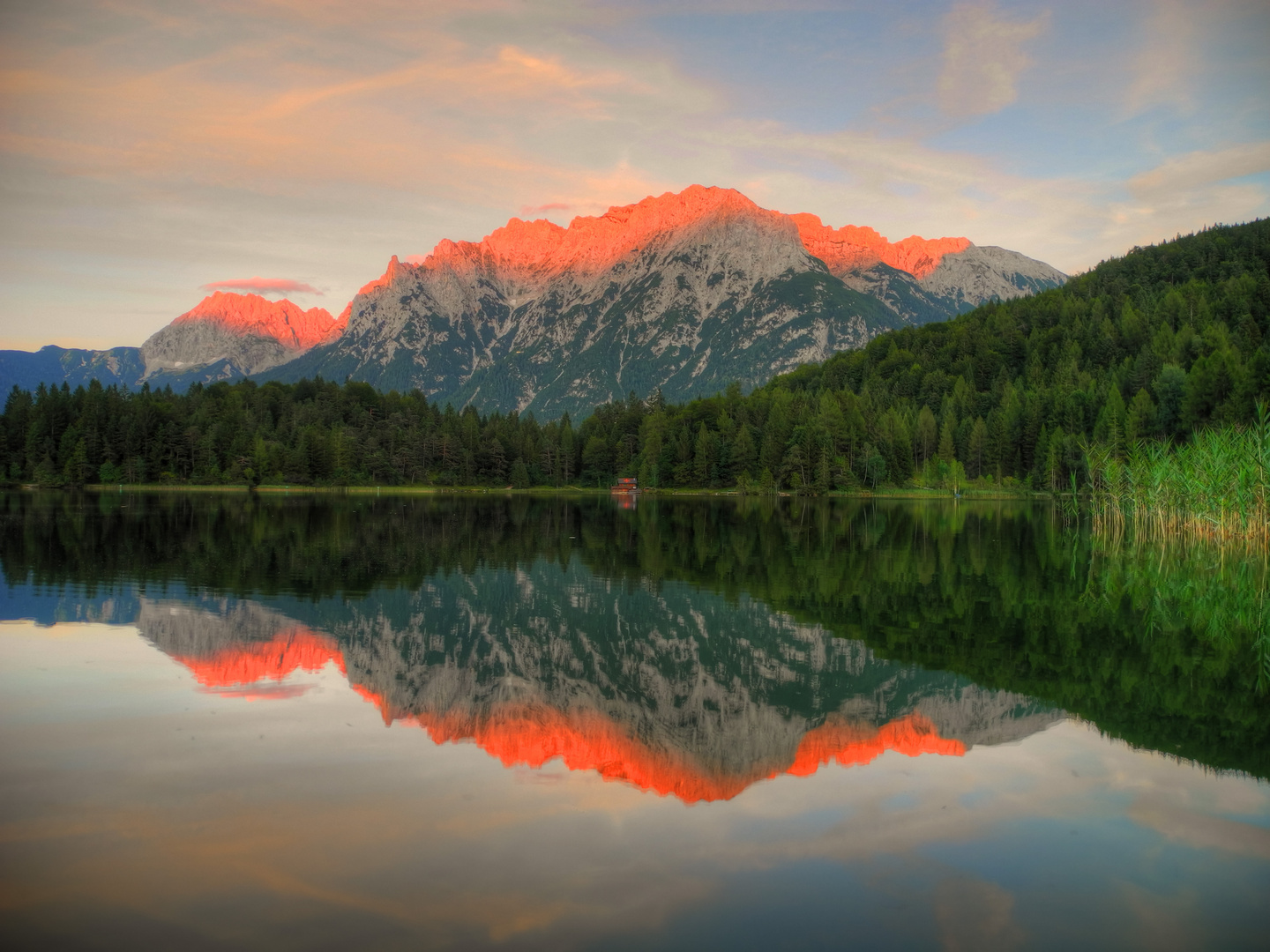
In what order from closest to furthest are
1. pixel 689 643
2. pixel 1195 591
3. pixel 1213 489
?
pixel 689 643 < pixel 1195 591 < pixel 1213 489

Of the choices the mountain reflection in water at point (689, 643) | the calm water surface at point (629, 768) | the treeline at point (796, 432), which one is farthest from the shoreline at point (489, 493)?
the calm water surface at point (629, 768)

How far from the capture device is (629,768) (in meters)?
14.7

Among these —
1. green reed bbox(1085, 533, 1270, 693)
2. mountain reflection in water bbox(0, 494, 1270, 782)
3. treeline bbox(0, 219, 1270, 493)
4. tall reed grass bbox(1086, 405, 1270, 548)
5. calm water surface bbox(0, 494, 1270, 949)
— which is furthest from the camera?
treeline bbox(0, 219, 1270, 493)

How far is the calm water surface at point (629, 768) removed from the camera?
31.1ft

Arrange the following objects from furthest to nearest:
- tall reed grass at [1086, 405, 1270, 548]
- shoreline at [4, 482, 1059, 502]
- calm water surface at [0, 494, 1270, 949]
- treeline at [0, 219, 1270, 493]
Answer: treeline at [0, 219, 1270, 493] < shoreline at [4, 482, 1059, 502] < tall reed grass at [1086, 405, 1270, 548] < calm water surface at [0, 494, 1270, 949]

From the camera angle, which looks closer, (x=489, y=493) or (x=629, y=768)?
(x=629, y=768)

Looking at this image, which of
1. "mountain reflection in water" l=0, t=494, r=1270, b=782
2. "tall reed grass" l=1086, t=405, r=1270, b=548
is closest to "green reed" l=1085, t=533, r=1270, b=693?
"mountain reflection in water" l=0, t=494, r=1270, b=782

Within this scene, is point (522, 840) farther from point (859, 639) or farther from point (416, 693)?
point (859, 639)

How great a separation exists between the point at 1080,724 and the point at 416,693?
14567 millimetres

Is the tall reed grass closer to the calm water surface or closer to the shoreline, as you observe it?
the calm water surface

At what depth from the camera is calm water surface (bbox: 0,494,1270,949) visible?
31.1ft

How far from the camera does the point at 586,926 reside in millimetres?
9125

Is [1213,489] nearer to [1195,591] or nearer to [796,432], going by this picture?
[1195,591]

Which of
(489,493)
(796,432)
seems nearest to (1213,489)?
(796,432)
